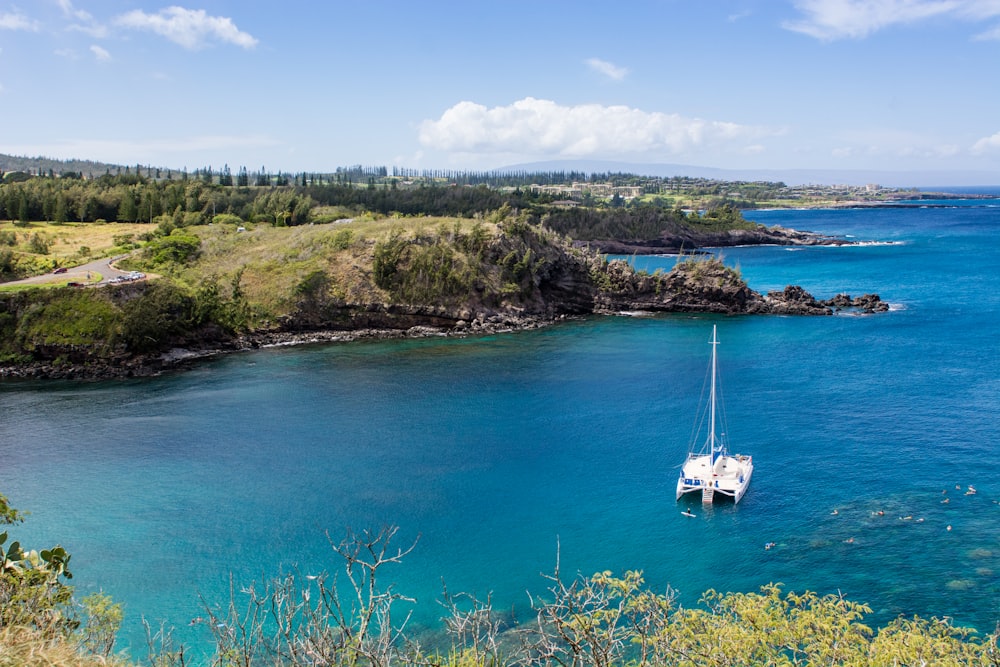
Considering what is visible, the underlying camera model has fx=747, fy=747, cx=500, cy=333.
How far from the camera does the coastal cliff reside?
62688 mm

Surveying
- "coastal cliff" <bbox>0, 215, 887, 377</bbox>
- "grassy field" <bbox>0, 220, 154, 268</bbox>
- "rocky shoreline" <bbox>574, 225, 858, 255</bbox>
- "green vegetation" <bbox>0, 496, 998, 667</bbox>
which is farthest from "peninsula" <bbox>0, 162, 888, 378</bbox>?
"rocky shoreline" <bbox>574, 225, 858, 255</bbox>

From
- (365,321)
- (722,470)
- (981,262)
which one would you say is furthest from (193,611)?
(981,262)

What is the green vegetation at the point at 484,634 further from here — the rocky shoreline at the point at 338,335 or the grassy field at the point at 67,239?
the grassy field at the point at 67,239

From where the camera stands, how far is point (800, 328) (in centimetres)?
7412

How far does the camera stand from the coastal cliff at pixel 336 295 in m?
62.7

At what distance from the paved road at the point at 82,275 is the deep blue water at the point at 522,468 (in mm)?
14427

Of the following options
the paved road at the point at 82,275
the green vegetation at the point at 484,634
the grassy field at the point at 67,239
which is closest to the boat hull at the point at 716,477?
the green vegetation at the point at 484,634

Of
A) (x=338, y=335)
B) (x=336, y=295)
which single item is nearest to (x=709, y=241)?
(x=336, y=295)

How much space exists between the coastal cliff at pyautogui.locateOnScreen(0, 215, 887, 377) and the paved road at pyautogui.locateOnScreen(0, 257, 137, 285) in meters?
2.89

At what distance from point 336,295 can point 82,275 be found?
23730 millimetres

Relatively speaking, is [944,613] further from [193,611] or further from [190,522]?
[190,522]

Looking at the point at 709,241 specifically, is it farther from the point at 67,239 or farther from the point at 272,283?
the point at 67,239

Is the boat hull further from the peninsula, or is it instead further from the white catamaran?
the peninsula

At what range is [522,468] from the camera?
40250 millimetres
